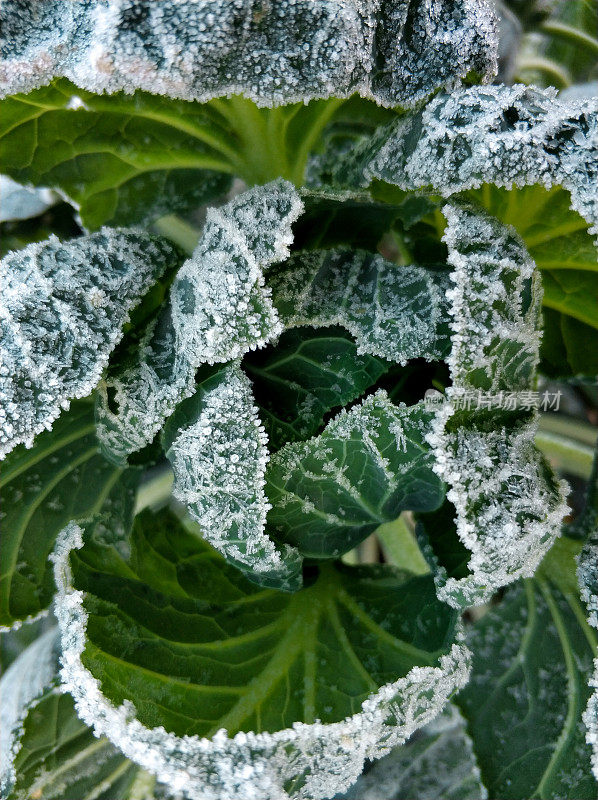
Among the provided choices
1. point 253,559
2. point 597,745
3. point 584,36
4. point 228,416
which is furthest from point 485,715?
point 584,36

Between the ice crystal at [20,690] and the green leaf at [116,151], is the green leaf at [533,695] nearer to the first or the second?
the ice crystal at [20,690]

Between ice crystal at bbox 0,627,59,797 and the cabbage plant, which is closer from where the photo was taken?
the cabbage plant

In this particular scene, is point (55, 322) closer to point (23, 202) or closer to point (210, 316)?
point (210, 316)

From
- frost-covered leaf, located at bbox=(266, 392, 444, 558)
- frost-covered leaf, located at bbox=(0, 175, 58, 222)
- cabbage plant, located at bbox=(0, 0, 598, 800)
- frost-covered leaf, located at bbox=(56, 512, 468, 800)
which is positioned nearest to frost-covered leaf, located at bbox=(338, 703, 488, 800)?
cabbage plant, located at bbox=(0, 0, 598, 800)

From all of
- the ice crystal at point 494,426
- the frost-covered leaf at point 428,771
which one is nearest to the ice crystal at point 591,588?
the ice crystal at point 494,426

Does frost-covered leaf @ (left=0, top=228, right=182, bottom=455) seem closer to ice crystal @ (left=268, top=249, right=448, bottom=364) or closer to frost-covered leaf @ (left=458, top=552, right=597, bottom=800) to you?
ice crystal @ (left=268, top=249, right=448, bottom=364)

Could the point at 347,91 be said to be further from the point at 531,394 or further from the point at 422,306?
the point at 531,394
